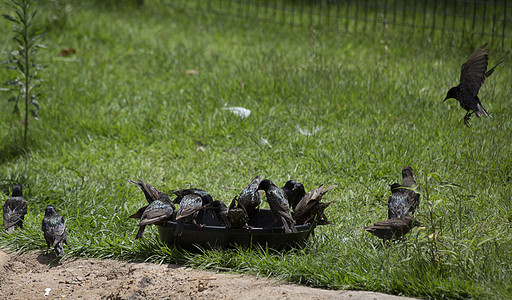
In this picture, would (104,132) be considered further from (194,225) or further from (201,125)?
(194,225)

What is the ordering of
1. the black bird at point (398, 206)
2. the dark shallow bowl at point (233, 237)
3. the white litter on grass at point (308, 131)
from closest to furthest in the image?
the dark shallow bowl at point (233, 237), the black bird at point (398, 206), the white litter on grass at point (308, 131)

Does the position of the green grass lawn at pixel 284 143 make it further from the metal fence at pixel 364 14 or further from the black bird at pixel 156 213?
the metal fence at pixel 364 14

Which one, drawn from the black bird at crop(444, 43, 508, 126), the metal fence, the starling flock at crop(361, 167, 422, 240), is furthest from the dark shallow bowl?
the metal fence

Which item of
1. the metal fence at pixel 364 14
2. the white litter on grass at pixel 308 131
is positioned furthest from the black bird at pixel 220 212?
the metal fence at pixel 364 14

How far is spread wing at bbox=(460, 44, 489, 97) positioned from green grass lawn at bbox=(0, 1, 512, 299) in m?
0.74

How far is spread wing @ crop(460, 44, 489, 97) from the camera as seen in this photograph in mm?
3553

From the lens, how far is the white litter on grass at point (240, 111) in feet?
21.8

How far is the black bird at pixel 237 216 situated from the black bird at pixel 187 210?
0.23 m

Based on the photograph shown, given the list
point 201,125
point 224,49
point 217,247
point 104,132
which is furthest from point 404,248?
point 224,49

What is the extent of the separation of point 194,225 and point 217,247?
8.9 inches

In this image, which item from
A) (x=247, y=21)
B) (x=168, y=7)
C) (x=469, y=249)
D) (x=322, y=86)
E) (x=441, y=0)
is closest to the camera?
(x=469, y=249)

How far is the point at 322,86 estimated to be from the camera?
709cm

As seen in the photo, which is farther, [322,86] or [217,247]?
[322,86]

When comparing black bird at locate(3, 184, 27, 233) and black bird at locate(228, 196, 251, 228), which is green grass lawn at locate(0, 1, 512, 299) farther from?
black bird at locate(228, 196, 251, 228)
